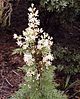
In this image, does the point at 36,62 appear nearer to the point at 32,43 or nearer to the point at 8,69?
the point at 32,43

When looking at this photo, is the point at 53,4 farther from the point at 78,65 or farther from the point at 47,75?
the point at 47,75

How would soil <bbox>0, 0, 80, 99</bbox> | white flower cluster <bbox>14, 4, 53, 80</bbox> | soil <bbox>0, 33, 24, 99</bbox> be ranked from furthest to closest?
soil <bbox>0, 0, 80, 99</bbox> < soil <bbox>0, 33, 24, 99</bbox> < white flower cluster <bbox>14, 4, 53, 80</bbox>

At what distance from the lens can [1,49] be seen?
5070mm

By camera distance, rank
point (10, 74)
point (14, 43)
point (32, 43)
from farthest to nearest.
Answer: point (14, 43), point (10, 74), point (32, 43)

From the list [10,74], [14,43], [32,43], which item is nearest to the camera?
[32,43]

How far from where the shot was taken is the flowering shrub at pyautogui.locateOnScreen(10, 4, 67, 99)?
2869 millimetres

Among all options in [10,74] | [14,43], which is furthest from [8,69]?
[14,43]

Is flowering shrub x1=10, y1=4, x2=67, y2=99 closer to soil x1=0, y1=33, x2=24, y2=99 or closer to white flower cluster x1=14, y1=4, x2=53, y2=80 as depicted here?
white flower cluster x1=14, y1=4, x2=53, y2=80

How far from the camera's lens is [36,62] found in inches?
117

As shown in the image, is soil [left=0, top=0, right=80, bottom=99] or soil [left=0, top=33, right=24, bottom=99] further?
soil [left=0, top=0, right=80, bottom=99]

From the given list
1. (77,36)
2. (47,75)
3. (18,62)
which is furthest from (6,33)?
(47,75)

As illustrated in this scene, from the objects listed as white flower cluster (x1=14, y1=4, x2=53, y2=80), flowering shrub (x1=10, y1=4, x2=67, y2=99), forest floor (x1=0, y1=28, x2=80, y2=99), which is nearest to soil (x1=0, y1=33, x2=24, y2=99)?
forest floor (x1=0, y1=28, x2=80, y2=99)

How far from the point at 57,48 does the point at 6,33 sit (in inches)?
35.9

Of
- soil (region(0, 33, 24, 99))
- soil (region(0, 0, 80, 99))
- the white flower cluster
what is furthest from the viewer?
soil (region(0, 0, 80, 99))
